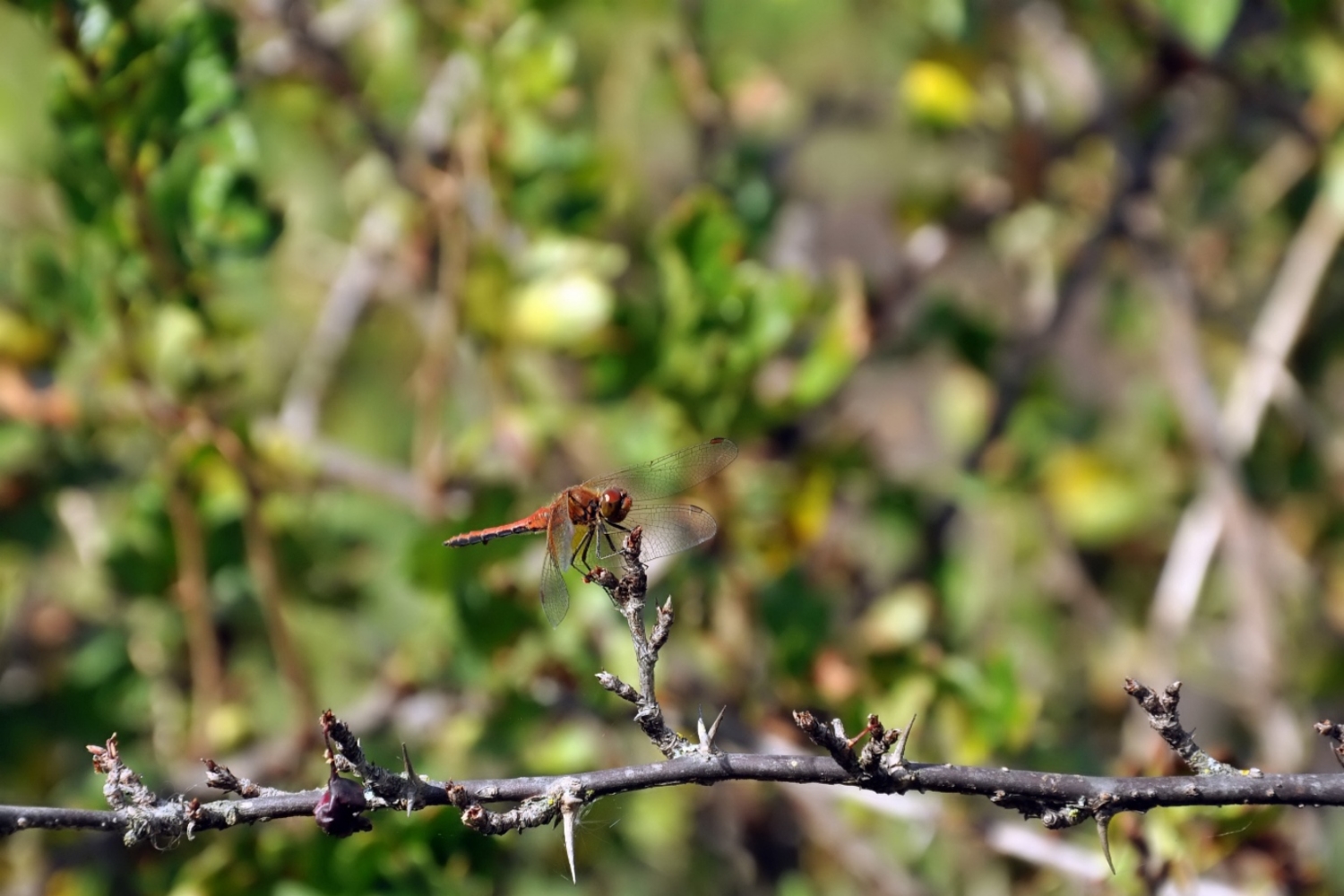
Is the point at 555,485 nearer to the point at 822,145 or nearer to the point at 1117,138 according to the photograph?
the point at 1117,138

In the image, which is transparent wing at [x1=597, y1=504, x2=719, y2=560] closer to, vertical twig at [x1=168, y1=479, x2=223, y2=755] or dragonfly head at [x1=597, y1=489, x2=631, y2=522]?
dragonfly head at [x1=597, y1=489, x2=631, y2=522]

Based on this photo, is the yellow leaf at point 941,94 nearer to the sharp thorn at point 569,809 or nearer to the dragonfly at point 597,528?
the dragonfly at point 597,528

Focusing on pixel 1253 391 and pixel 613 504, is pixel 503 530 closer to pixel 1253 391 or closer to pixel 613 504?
pixel 613 504

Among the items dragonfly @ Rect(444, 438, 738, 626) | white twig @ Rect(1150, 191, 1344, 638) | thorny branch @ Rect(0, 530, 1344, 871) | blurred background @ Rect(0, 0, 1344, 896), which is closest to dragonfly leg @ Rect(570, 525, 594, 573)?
dragonfly @ Rect(444, 438, 738, 626)

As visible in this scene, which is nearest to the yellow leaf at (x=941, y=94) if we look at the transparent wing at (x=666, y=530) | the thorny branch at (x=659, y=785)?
the transparent wing at (x=666, y=530)

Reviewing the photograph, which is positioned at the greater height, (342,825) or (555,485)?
(555,485)

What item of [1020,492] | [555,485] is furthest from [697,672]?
[1020,492]
